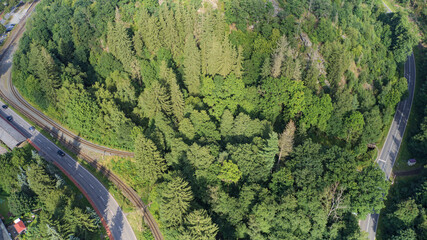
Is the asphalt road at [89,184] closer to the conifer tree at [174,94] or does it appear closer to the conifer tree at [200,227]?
the conifer tree at [200,227]

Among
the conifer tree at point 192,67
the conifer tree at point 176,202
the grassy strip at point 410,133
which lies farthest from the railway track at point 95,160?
the grassy strip at point 410,133

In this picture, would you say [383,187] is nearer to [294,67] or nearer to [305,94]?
[305,94]

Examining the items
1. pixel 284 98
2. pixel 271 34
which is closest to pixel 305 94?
pixel 284 98

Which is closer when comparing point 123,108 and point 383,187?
point 383,187

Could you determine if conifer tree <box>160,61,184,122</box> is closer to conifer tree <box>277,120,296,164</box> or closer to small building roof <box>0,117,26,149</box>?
conifer tree <box>277,120,296,164</box>

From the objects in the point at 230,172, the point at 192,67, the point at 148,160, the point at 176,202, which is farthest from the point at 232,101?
the point at 176,202
